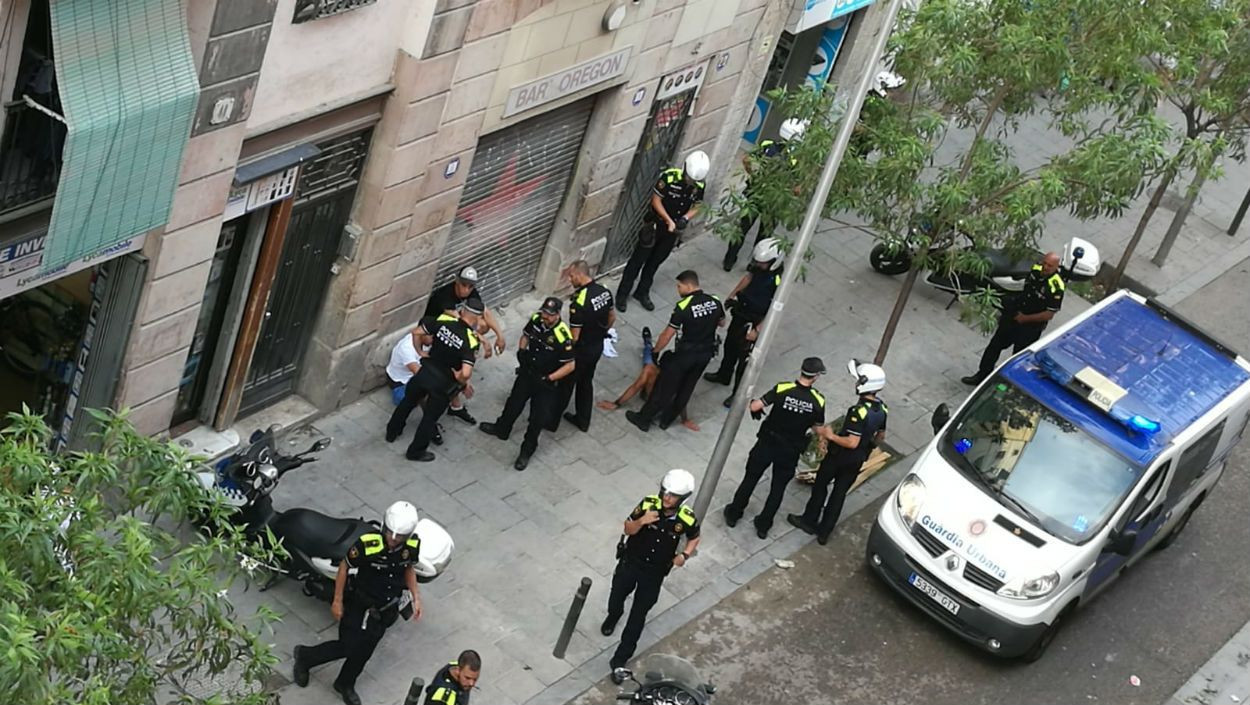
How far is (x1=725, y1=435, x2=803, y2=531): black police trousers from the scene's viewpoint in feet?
52.1

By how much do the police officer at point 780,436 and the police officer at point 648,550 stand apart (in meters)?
1.97

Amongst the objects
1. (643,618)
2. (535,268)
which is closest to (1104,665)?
(643,618)

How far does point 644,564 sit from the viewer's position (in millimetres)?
13781

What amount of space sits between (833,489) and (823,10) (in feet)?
21.5

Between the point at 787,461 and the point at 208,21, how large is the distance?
6221mm

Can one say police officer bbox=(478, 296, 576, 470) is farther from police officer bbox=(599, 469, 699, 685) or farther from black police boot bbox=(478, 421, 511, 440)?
police officer bbox=(599, 469, 699, 685)

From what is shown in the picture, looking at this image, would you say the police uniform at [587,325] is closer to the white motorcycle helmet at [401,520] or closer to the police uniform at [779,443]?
the police uniform at [779,443]

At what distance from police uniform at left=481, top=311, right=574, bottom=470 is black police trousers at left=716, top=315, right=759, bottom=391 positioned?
2.41m

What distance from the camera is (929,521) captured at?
1566cm

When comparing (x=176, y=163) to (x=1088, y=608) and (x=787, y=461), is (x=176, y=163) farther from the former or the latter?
(x=1088, y=608)

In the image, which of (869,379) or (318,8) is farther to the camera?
(869,379)

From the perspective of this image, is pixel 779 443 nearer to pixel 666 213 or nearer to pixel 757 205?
pixel 757 205

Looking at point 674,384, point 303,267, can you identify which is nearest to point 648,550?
point 674,384

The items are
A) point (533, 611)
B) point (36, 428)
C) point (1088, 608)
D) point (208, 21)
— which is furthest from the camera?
point (1088, 608)
